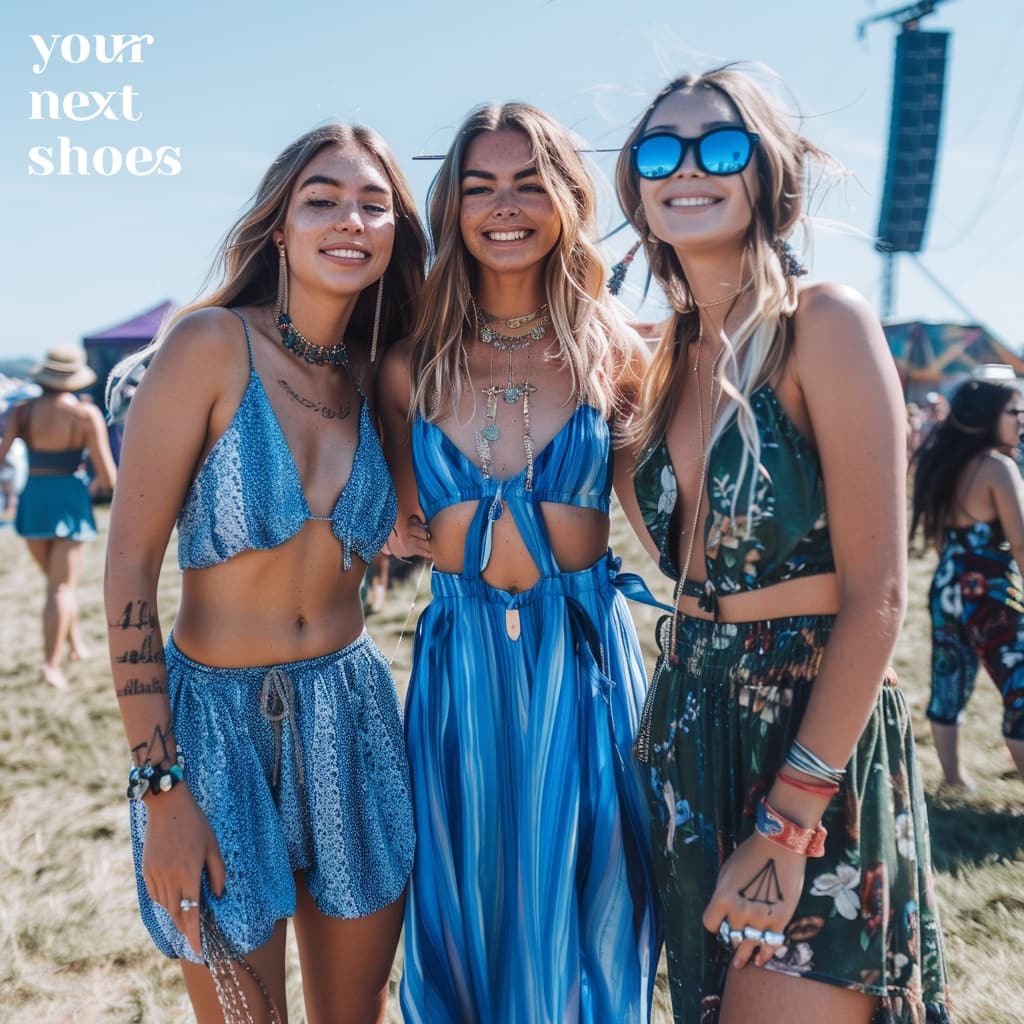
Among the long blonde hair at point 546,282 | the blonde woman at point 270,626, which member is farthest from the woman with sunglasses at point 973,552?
the blonde woman at point 270,626

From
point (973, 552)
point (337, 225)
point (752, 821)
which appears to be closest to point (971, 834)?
point (973, 552)

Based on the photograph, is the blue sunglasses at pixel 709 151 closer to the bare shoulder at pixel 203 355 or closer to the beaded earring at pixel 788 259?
the beaded earring at pixel 788 259

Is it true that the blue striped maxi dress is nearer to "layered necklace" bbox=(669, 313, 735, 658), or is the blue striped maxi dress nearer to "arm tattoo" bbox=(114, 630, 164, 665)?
"layered necklace" bbox=(669, 313, 735, 658)

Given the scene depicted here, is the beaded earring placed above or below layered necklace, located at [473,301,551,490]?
above

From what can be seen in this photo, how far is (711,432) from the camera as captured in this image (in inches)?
72.2

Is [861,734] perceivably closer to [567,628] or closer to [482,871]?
[567,628]

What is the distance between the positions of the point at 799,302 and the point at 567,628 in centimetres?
89

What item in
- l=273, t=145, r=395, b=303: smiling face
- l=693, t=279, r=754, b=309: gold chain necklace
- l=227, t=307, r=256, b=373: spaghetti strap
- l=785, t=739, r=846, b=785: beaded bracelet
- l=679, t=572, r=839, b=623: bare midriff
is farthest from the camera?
l=273, t=145, r=395, b=303: smiling face

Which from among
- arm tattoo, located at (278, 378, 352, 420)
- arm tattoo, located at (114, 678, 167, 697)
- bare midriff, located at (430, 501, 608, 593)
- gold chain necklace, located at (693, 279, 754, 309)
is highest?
gold chain necklace, located at (693, 279, 754, 309)

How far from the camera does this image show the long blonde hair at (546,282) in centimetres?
241

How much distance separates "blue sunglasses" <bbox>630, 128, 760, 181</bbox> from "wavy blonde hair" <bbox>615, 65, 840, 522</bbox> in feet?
0.13

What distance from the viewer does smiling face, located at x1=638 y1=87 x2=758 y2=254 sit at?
71.1 inches

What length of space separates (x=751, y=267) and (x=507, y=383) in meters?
0.78

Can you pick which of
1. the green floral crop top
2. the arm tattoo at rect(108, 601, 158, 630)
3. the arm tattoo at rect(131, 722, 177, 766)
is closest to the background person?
the arm tattoo at rect(108, 601, 158, 630)
